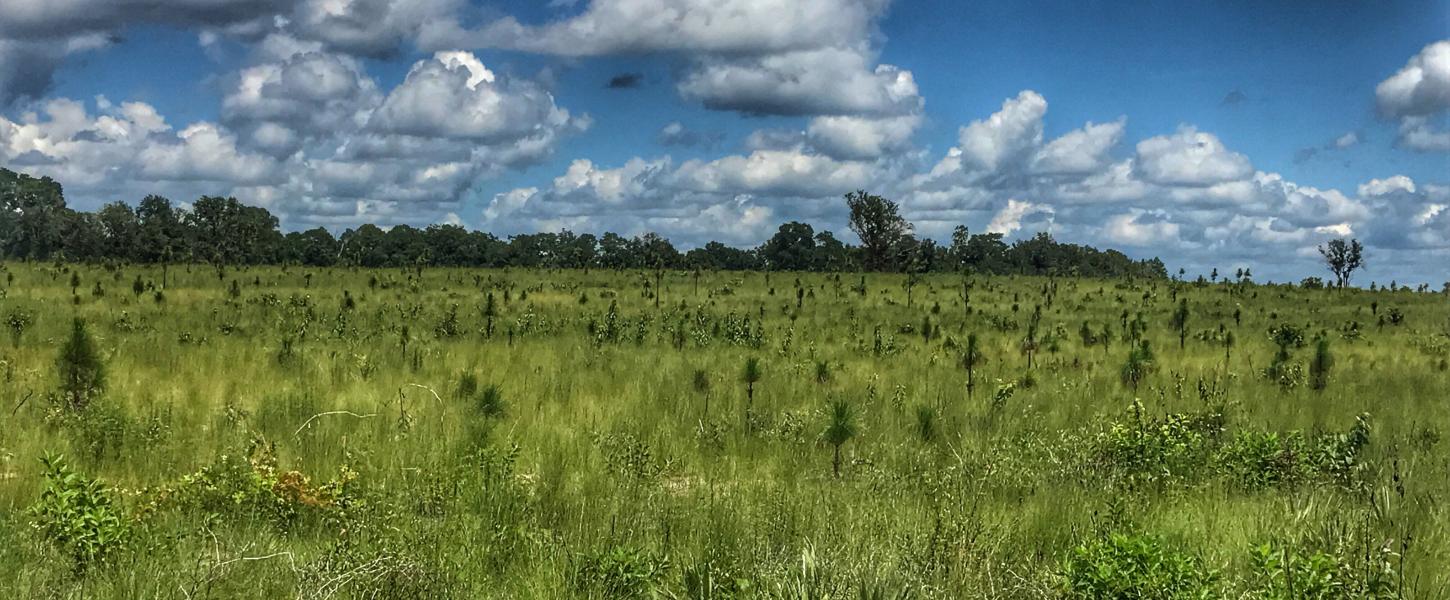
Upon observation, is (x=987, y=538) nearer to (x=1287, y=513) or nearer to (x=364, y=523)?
(x=1287, y=513)

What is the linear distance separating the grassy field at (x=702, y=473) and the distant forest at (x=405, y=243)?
29970mm

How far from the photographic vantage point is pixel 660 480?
7.04 meters

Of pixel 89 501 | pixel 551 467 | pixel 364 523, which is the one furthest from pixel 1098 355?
pixel 89 501

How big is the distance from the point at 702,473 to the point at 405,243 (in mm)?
90192

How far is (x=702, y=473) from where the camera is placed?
7445mm

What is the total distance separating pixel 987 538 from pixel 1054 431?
4.57 metres

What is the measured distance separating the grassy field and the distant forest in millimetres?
29970

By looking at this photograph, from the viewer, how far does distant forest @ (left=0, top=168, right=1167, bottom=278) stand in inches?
2485

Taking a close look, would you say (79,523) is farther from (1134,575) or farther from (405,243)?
(405,243)

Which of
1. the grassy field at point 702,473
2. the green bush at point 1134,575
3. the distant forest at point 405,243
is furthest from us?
the distant forest at point 405,243

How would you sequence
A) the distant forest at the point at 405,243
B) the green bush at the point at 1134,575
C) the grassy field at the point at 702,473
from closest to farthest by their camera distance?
the green bush at the point at 1134,575 → the grassy field at the point at 702,473 → the distant forest at the point at 405,243

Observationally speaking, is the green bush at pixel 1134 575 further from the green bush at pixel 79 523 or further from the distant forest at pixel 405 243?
the distant forest at pixel 405 243

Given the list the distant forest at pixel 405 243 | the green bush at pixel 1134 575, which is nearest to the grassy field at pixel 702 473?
the green bush at pixel 1134 575

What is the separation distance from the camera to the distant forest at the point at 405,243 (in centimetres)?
6312
